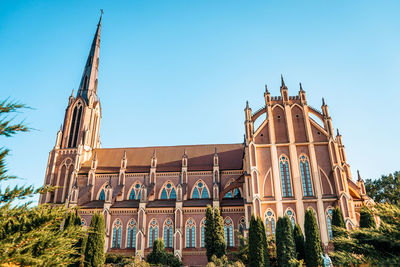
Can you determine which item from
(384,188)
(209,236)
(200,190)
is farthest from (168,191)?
(384,188)

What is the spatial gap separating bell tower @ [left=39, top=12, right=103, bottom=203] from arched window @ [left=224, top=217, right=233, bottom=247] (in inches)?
826

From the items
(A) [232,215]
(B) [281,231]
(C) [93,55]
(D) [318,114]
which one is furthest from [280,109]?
(C) [93,55]

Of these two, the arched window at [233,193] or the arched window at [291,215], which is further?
the arched window at [233,193]

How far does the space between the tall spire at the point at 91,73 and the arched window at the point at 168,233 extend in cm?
2441

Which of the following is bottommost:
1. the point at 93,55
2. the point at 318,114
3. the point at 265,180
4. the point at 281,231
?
the point at 281,231

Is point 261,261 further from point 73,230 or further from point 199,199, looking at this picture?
point 73,230

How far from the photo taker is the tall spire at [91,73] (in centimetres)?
4912

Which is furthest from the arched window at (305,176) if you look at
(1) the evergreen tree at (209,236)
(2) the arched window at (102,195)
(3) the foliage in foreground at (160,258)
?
(2) the arched window at (102,195)

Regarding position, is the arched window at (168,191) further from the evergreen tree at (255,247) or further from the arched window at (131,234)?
the evergreen tree at (255,247)

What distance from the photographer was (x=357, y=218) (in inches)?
1244

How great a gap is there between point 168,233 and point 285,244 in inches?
666

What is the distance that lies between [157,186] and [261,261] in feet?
69.4

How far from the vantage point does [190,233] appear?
3584 centimetres

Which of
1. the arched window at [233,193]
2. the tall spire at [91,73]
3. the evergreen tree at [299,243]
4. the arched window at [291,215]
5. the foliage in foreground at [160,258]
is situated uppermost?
the tall spire at [91,73]
